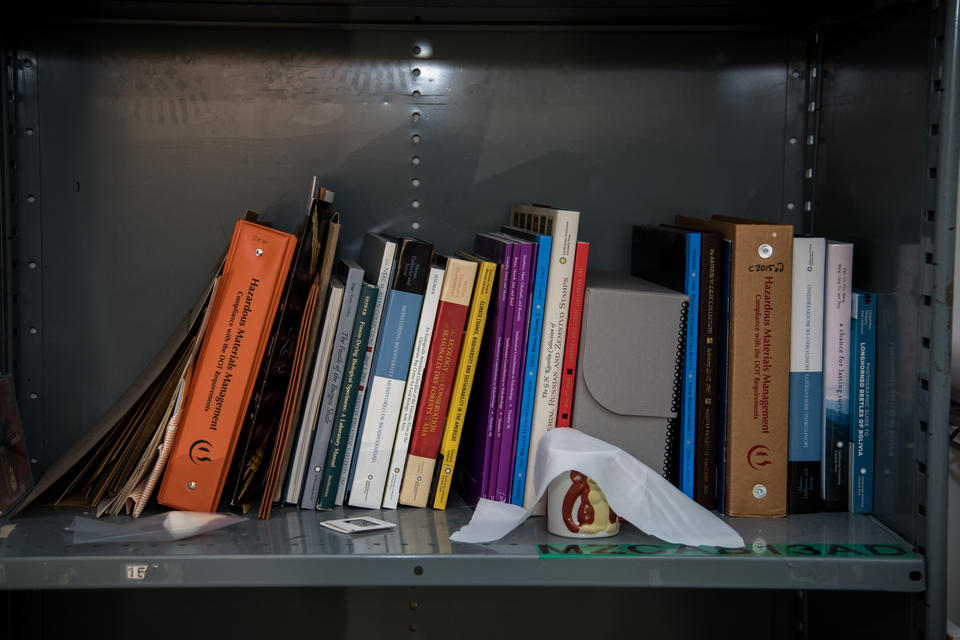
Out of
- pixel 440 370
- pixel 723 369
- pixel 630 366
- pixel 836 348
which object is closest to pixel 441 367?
pixel 440 370

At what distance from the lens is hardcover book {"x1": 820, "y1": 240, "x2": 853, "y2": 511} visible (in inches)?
37.7

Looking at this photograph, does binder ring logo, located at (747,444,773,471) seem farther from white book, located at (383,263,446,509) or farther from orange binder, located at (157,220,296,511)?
orange binder, located at (157,220,296,511)

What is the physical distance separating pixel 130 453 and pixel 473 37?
0.73 metres

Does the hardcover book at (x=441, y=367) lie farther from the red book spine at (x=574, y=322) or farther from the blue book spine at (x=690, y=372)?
the blue book spine at (x=690, y=372)

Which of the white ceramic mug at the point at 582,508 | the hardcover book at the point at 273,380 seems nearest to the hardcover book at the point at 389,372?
the hardcover book at the point at 273,380

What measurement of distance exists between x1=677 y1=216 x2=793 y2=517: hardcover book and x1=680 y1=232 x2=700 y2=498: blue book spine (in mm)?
39

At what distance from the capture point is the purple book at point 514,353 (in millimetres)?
945

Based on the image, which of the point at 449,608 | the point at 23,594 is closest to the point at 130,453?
the point at 23,594

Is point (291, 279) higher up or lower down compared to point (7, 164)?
lower down

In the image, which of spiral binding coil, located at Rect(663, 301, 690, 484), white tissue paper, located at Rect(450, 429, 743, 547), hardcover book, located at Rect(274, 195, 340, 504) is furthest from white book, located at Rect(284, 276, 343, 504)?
spiral binding coil, located at Rect(663, 301, 690, 484)

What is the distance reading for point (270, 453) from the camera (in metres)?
0.99

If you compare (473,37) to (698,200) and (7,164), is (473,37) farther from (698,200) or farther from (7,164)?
(7,164)

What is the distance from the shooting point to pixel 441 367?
3.15 feet

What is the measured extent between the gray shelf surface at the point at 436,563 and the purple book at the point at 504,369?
0.10m
